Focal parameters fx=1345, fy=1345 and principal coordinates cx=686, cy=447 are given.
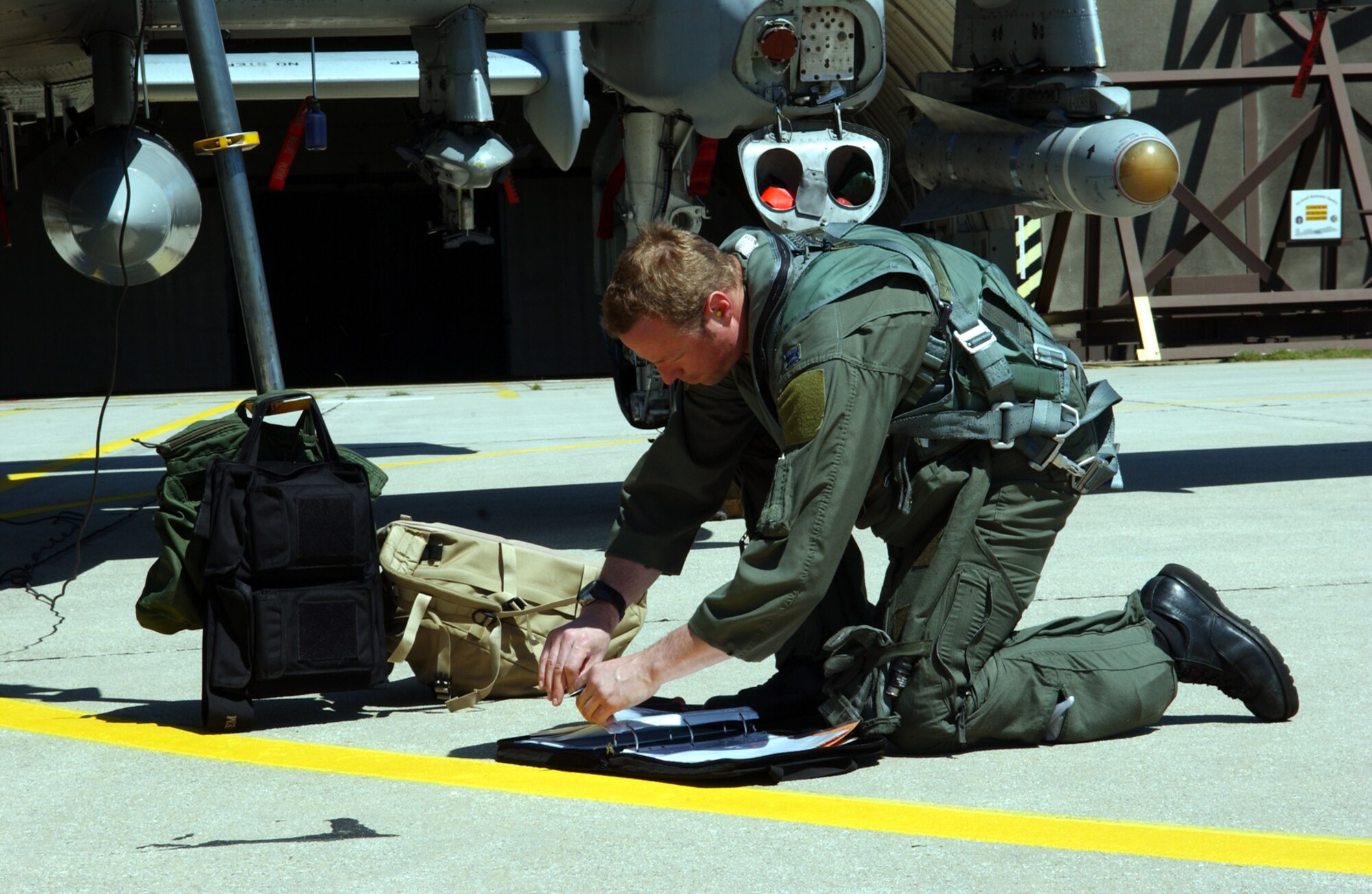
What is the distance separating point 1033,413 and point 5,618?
4245 mm

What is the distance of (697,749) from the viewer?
3.31 m

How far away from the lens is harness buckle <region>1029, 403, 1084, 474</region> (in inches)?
134

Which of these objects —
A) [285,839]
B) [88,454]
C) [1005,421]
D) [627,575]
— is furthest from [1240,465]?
[88,454]

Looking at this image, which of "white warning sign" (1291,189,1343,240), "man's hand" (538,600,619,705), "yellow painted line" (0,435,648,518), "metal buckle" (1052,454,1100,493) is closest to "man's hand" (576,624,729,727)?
"man's hand" (538,600,619,705)

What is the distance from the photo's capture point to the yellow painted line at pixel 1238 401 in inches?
521

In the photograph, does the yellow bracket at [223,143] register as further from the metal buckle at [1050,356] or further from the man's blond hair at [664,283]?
the metal buckle at [1050,356]

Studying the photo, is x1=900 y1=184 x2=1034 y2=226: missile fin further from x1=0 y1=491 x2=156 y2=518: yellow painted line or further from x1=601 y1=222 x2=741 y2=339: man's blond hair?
x1=0 y1=491 x2=156 y2=518: yellow painted line

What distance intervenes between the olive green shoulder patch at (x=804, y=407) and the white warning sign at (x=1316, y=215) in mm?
19982

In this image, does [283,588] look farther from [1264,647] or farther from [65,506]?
[65,506]

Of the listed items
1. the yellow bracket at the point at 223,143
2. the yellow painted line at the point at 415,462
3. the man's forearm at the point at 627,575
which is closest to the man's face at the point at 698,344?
the man's forearm at the point at 627,575

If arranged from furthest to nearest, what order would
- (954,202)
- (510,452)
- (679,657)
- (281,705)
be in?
(510,452), (954,202), (281,705), (679,657)

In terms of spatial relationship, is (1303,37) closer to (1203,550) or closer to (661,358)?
(1203,550)

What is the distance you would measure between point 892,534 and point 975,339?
541mm

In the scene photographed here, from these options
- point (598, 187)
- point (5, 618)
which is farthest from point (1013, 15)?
point (5, 618)
